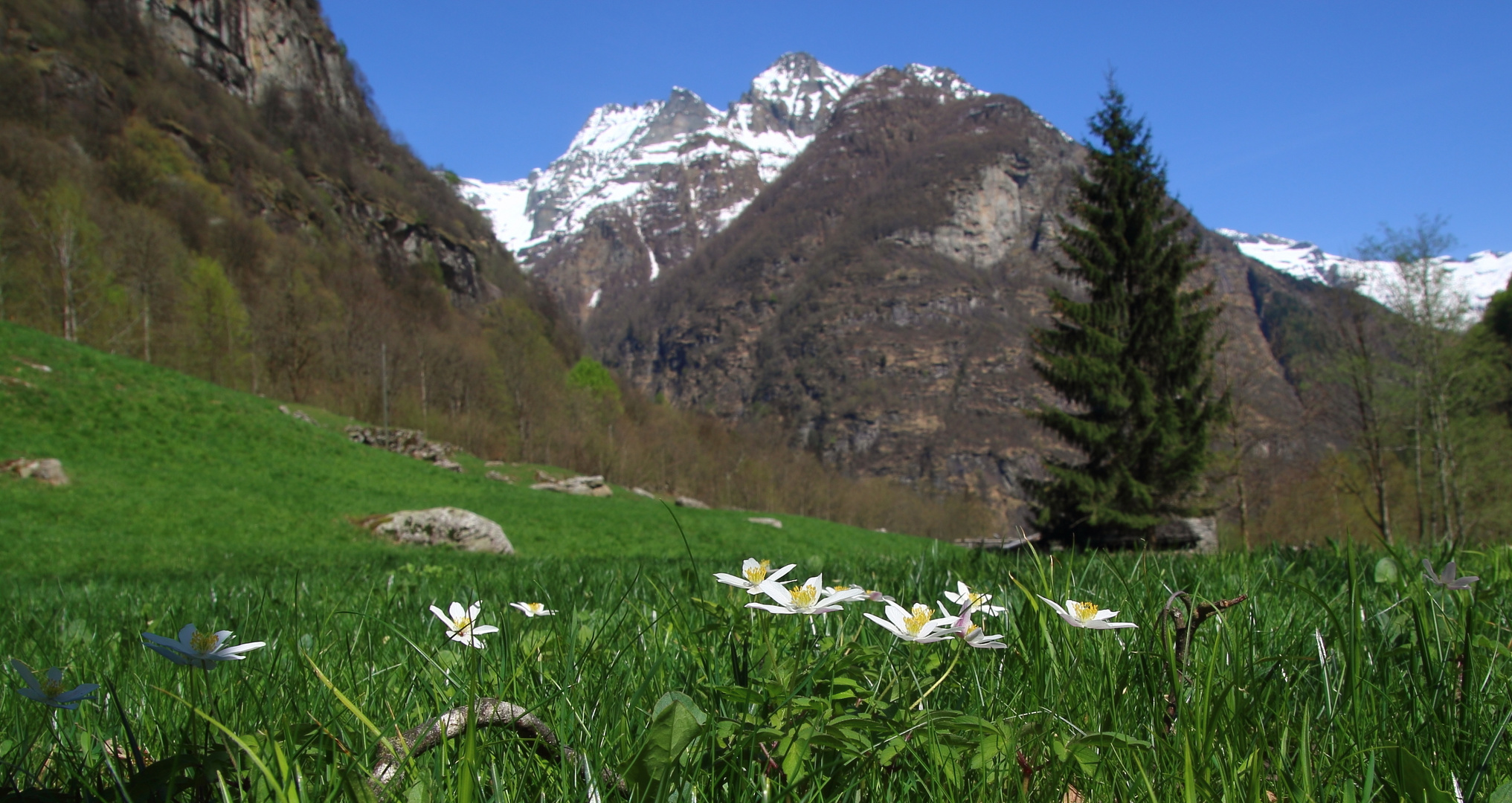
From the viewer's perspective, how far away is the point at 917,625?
1.07 metres

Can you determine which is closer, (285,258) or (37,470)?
(37,470)

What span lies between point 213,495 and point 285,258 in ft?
165

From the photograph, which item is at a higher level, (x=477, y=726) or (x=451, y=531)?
(x=477, y=726)

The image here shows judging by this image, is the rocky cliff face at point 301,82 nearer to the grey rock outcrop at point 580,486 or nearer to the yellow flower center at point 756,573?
the grey rock outcrop at point 580,486

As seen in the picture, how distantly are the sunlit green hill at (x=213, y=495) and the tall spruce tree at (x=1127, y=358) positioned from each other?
7.13 metres

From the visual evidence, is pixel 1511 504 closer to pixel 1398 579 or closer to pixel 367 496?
pixel 1398 579

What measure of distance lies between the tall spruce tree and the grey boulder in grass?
14.8 metres

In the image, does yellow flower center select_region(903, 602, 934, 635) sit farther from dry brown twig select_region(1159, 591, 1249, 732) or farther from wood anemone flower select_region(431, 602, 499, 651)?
wood anemone flower select_region(431, 602, 499, 651)

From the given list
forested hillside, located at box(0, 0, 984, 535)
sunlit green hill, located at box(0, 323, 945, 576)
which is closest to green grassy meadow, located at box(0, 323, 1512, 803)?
sunlit green hill, located at box(0, 323, 945, 576)

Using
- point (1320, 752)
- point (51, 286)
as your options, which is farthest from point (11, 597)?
point (51, 286)

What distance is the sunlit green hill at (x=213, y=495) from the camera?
43.8 feet

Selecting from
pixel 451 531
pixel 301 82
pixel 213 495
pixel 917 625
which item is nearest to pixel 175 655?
pixel 917 625

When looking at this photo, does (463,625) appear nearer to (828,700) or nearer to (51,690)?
(51,690)

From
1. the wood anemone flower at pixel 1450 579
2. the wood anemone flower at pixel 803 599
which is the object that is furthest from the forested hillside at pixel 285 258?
the wood anemone flower at pixel 1450 579
